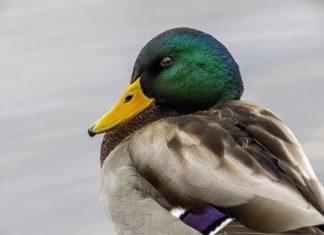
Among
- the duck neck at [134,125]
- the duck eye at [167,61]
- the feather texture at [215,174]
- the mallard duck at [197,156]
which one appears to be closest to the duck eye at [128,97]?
the mallard duck at [197,156]

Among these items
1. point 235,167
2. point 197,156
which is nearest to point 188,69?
point 197,156

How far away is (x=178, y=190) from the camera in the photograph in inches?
245

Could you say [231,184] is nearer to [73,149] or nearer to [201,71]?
[201,71]

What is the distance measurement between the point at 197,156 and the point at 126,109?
3.08 feet

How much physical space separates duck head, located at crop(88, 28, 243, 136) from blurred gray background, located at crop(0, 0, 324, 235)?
3.35 ft

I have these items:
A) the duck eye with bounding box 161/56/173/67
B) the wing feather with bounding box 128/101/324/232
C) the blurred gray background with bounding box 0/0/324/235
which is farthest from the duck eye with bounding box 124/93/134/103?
the blurred gray background with bounding box 0/0/324/235

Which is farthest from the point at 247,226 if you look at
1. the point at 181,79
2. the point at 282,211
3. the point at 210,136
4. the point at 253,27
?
the point at 253,27

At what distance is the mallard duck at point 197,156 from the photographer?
596 centimetres

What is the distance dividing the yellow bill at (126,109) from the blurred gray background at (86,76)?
0.84 meters

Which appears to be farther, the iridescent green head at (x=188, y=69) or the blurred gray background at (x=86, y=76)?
the blurred gray background at (x=86, y=76)

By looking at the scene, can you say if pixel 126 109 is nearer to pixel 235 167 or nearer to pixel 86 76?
pixel 235 167

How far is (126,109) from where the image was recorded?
7.10m

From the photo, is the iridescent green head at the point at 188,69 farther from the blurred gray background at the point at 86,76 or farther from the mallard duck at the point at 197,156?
the blurred gray background at the point at 86,76

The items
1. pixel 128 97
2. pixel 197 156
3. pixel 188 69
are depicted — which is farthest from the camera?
pixel 128 97
